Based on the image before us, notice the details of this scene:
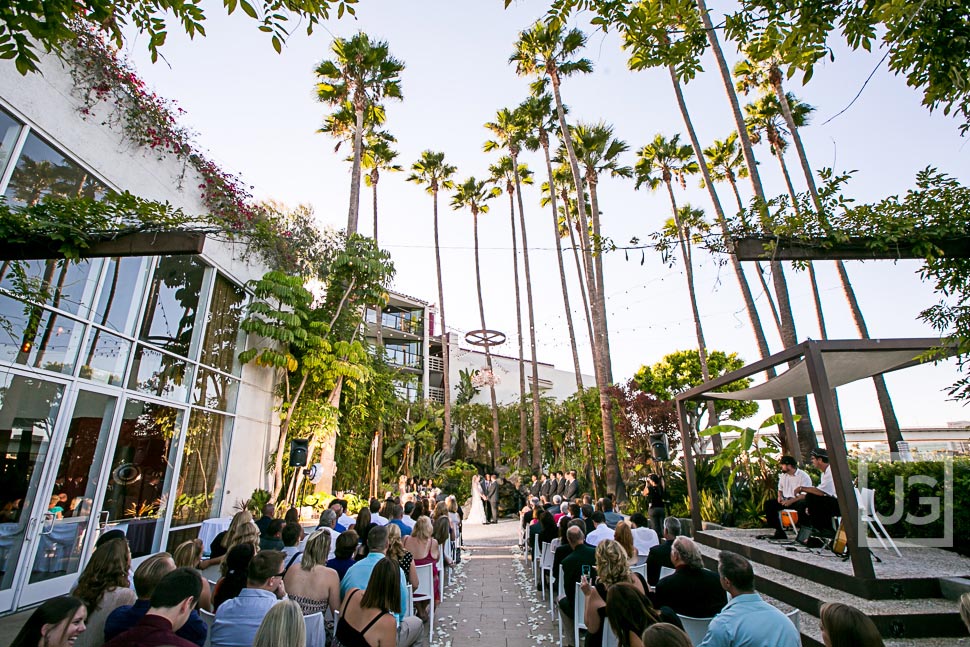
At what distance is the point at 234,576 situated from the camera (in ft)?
11.6

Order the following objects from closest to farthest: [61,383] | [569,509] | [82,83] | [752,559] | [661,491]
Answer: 1. [61,383]
2. [82,83]
3. [752,559]
4. [569,509]
5. [661,491]

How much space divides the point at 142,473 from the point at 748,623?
803 centimetres

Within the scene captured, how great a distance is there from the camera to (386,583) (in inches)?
121

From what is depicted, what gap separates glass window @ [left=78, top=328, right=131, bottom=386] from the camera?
6.11m

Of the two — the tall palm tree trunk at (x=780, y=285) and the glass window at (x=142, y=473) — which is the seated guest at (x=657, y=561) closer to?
the glass window at (x=142, y=473)

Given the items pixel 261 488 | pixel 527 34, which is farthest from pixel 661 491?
pixel 527 34

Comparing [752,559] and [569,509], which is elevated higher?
[569,509]

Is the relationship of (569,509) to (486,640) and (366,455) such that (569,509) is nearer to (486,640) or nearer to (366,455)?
(486,640)

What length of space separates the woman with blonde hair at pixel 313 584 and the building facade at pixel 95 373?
3.90 meters

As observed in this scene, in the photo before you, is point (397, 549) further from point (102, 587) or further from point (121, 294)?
point (121, 294)

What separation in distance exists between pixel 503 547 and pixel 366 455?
22.1 feet

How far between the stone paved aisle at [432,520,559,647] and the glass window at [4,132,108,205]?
22.4 feet

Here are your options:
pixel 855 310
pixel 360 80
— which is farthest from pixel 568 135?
pixel 855 310

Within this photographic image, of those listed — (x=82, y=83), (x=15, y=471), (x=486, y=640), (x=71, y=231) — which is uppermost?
(x=82, y=83)
